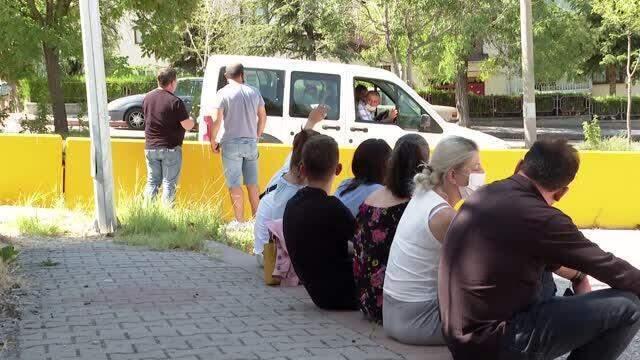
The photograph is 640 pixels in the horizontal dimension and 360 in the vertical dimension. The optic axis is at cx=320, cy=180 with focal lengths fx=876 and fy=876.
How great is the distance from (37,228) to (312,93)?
15.4 ft

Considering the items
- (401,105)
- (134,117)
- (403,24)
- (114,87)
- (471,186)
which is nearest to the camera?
(471,186)

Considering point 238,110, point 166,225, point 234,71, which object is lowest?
point 166,225

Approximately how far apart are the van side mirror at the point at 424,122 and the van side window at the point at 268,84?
197cm

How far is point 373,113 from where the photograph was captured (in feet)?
40.8

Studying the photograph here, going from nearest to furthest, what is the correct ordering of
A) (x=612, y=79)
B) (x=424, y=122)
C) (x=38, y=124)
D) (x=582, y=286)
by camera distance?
1. (x=582, y=286)
2. (x=424, y=122)
3. (x=38, y=124)
4. (x=612, y=79)

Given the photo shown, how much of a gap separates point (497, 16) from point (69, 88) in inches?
768

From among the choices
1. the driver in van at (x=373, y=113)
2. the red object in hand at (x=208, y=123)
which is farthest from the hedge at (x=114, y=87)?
the red object in hand at (x=208, y=123)

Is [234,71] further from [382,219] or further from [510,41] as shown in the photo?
[510,41]

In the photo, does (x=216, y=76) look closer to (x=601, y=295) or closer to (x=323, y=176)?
(x=323, y=176)

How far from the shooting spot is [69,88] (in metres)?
39.2

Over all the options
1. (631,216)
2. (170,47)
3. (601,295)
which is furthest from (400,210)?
(170,47)

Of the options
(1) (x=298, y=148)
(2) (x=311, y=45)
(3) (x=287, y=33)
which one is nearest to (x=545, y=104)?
(2) (x=311, y=45)

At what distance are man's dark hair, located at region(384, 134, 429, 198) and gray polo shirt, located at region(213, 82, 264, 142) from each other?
4.99 metres

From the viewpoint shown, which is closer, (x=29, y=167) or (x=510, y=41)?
(x=29, y=167)
